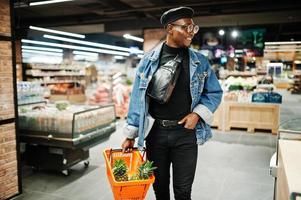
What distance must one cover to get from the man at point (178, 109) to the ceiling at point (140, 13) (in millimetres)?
5514

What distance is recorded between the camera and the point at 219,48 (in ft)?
42.2

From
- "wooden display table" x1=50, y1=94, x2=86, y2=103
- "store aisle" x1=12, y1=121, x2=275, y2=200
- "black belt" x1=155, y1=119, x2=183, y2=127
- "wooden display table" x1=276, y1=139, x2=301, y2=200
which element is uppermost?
"black belt" x1=155, y1=119, x2=183, y2=127

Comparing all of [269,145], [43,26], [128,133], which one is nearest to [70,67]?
[43,26]

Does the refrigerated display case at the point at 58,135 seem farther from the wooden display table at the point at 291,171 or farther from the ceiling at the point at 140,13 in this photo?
the ceiling at the point at 140,13

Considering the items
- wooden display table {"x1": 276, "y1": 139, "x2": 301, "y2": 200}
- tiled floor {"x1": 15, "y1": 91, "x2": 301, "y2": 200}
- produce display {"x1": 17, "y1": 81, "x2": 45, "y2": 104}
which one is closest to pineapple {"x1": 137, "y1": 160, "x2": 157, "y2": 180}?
wooden display table {"x1": 276, "y1": 139, "x2": 301, "y2": 200}

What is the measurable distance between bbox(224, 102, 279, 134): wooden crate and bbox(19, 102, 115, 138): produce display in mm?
4010

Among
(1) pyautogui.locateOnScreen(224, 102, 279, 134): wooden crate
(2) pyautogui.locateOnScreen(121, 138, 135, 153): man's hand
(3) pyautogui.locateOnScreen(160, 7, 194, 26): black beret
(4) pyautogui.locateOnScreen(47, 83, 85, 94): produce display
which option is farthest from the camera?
(4) pyautogui.locateOnScreen(47, 83, 85, 94): produce display

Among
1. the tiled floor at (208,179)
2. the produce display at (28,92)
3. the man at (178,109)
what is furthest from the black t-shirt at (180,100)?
the produce display at (28,92)

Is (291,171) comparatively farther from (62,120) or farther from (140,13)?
(140,13)

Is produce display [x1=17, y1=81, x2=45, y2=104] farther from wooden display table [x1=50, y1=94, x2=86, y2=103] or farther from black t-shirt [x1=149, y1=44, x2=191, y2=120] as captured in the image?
wooden display table [x1=50, y1=94, x2=86, y2=103]

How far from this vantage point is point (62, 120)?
4.11m

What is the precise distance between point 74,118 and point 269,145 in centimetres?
424

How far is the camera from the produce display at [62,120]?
13.3 ft

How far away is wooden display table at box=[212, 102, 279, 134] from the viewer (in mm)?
7133
